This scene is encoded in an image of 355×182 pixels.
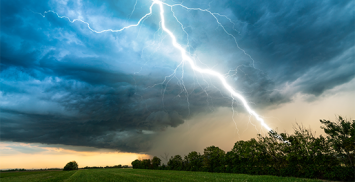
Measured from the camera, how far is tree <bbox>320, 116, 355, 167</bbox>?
752 inches

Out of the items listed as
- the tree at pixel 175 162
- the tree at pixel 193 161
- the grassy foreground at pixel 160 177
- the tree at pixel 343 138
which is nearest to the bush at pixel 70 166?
the grassy foreground at pixel 160 177

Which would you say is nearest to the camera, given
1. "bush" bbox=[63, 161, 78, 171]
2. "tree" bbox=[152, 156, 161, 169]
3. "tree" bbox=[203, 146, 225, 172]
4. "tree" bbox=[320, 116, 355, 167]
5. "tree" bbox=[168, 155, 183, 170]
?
"tree" bbox=[320, 116, 355, 167]

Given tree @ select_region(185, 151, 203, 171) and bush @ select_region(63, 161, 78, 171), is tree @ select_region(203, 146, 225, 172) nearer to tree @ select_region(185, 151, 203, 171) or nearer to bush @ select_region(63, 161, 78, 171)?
tree @ select_region(185, 151, 203, 171)

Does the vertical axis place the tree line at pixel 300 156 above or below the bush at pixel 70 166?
above

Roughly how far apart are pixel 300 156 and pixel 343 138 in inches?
215

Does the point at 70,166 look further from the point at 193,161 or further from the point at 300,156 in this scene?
the point at 300,156

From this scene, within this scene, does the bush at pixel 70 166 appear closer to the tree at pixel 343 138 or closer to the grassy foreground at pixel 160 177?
the grassy foreground at pixel 160 177

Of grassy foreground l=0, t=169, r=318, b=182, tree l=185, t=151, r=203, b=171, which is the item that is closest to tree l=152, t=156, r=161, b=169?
tree l=185, t=151, r=203, b=171

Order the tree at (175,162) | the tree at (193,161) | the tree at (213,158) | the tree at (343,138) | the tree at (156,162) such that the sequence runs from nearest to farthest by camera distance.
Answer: the tree at (343,138)
the tree at (213,158)
the tree at (193,161)
the tree at (175,162)
the tree at (156,162)

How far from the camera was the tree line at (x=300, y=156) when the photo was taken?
62.8ft

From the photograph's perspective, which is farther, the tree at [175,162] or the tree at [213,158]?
the tree at [175,162]

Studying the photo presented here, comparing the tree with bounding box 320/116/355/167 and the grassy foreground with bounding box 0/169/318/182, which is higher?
the tree with bounding box 320/116/355/167

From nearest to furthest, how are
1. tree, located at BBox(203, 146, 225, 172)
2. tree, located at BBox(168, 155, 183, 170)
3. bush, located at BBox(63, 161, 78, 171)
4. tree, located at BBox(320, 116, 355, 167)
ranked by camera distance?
tree, located at BBox(320, 116, 355, 167), tree, located at BBox(203, 146, 225, 172), tree, located at BBox(168, 155, 183, 170), bush, located at BBox(63, 161, 78, 171)

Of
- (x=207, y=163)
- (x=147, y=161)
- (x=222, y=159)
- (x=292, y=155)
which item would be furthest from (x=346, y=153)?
(x=147, y=161)
